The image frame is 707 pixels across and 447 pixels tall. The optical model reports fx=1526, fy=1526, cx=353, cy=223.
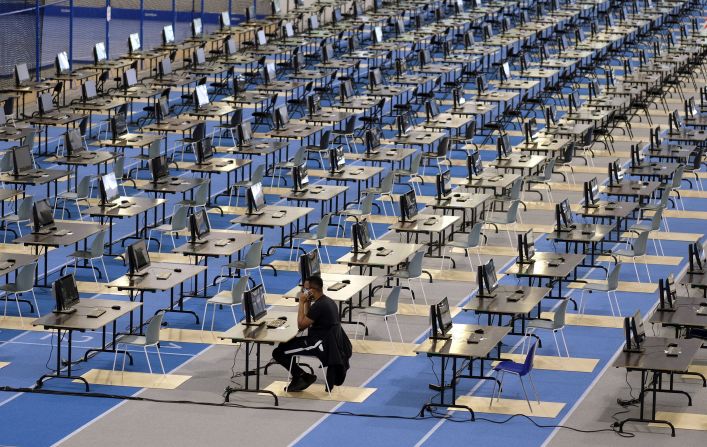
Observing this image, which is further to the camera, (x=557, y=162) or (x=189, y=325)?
(x=557, y=162)

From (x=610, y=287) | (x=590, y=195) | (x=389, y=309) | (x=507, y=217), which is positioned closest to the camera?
(x=389, y=309)

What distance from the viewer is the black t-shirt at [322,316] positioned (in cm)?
1930

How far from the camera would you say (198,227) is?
23.5 metres

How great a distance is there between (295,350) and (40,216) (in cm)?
626

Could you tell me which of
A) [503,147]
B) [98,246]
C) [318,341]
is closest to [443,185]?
[503,147]

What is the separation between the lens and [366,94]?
37656 millimetres

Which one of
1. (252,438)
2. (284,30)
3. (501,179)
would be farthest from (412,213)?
(284,30)

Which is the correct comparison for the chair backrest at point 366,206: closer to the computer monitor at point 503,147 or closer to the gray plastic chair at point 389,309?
the computer monitor at point 503,147

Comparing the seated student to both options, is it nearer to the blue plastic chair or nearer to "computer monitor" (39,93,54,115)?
the blue plastic chair

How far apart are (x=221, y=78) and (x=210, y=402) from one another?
23.8 meters

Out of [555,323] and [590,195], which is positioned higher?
[590,195]

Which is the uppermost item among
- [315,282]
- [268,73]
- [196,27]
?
[196,27]

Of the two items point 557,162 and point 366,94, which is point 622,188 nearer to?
point 557,162

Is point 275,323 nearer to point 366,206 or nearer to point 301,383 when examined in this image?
point 301,383
